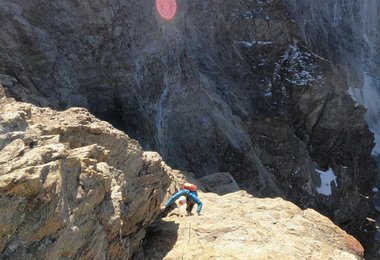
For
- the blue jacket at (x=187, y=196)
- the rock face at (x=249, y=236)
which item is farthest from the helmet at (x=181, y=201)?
the rock face at (x=249, y=236)

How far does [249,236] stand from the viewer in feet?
40.6

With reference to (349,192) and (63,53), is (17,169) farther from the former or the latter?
(349,192)

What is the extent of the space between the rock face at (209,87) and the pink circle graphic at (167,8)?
26.6 inches

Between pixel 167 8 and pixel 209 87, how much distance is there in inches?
338

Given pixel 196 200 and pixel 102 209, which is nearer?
pixel 102 209

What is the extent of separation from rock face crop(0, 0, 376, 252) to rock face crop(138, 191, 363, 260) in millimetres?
7971

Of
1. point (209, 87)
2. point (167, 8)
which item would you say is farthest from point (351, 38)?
point (167, 8)

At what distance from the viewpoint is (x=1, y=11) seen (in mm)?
19500

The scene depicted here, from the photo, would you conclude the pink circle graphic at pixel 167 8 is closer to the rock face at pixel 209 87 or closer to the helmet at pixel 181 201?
the rock face at pixel 209 87

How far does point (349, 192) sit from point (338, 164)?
3.90 m

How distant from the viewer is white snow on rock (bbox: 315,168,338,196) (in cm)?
4691

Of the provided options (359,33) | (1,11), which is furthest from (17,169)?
(359,33)

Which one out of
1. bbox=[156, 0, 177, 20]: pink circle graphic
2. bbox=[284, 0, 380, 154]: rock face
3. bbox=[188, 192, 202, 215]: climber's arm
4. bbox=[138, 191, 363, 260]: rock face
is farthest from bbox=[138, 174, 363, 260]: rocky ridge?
bbox=[284, 0, 380, 154]: rock face

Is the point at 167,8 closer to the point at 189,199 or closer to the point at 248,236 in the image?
the point at 189,199
